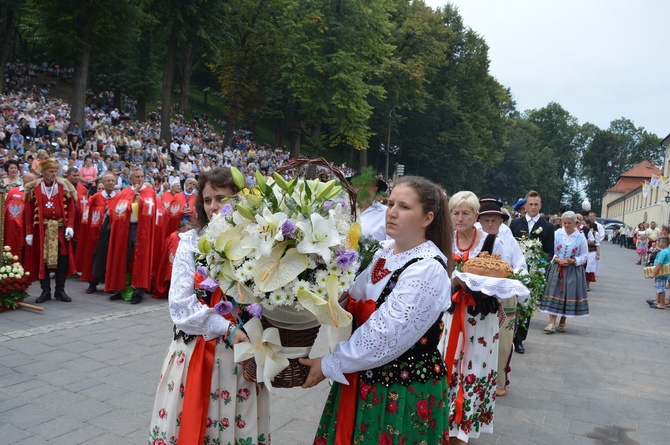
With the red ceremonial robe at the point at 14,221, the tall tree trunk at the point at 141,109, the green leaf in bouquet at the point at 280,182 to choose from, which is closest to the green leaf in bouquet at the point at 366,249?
the green leaf in bouquet at the point at 280,182

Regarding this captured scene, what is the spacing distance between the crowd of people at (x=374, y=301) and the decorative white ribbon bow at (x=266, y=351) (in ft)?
0.39

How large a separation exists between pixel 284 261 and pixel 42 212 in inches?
288

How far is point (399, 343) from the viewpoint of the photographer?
7.28 feet

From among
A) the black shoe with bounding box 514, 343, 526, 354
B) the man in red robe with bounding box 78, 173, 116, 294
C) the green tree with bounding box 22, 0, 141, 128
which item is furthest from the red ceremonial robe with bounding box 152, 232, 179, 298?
the green tree with bounding box 22, 0, 141, 128

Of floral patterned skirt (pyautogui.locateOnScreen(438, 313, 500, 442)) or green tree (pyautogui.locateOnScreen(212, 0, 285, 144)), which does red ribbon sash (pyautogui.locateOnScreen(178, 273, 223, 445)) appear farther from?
green tree (pyautogui.locateOnScreen(212, 0, 285, 144))

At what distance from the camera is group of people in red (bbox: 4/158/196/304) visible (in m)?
7.97

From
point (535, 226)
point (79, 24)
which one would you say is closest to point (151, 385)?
point (535, 226)

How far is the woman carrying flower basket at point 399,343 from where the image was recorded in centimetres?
222

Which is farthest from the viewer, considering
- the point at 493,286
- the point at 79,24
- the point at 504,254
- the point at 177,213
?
the point at 79,24

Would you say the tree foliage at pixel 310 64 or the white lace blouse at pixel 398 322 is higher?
the tree foliage at pixel 310 64

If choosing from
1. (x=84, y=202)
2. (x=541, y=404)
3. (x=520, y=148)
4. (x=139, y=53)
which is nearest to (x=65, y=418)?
(x=541, y=404)

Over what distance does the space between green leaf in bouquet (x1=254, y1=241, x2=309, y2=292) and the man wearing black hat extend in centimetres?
292

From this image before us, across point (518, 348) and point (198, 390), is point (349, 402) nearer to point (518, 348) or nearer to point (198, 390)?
point (198, 390)

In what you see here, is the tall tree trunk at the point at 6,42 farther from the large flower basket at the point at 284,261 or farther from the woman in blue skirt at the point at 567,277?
the large flower basket at the point at 284,261
